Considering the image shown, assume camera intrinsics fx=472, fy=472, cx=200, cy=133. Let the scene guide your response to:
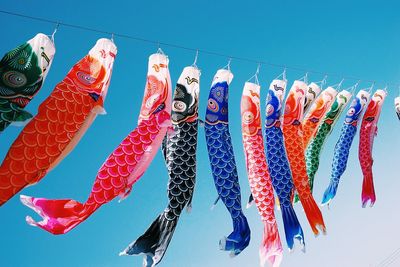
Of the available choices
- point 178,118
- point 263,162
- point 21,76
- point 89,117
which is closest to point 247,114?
point 263,162

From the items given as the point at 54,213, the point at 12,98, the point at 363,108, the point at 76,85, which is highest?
the point at 363,108

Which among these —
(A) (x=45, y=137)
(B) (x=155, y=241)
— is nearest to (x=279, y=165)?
(B) (x=155, y=241)

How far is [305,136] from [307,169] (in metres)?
0.49

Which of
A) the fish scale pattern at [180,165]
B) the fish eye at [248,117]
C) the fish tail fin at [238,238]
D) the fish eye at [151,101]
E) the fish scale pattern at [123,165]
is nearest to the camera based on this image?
the fish scale pattern at [123,165]

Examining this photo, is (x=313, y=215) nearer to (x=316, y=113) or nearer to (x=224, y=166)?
(x=224, y=166)

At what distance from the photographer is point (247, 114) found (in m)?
6.06

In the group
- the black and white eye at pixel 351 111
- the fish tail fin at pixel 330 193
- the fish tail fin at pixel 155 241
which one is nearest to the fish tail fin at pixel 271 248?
the fish tail fin at pixel 155 241

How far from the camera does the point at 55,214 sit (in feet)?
13.1

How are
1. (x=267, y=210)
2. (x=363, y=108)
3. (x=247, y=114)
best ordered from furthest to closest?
(x=363, y=108), (x=247, y=114), (x=267, y=210)

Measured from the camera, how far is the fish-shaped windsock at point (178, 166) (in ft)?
14.8

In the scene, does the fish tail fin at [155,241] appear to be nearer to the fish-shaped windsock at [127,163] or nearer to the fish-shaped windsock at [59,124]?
the fish-shaped windsock at [127,163]

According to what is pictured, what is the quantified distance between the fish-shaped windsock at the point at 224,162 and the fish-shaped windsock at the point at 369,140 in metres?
2.94

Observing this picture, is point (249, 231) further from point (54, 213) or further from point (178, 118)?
point (54, 213)

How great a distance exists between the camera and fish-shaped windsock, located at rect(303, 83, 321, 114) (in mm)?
7098
